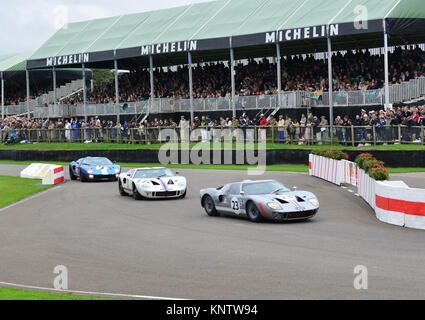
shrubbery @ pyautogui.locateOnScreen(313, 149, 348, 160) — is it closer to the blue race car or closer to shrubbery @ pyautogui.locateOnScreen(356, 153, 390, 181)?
shrubbery @ pyautogui.locateOnScreen(356, 153, 390, 181)

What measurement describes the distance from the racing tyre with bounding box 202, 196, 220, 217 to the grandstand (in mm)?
18786

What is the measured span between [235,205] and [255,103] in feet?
83.2

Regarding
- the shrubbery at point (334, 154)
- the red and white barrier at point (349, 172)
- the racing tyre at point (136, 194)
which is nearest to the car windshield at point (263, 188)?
the racing tyre at point (136, 194)

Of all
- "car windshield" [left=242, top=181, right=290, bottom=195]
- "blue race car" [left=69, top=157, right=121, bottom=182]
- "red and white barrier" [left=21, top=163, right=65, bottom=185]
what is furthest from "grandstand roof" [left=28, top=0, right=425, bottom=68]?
"car windshield" [left=242, top=181, right=290, bottom=195]

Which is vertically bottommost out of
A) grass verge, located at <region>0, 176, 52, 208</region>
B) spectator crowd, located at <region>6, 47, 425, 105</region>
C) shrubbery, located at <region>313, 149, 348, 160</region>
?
grass verge, located at <region>0, 176, 52, 208</region>

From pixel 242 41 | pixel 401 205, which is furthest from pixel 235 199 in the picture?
pixel 242 41

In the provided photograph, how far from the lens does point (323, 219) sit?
56.0 ft

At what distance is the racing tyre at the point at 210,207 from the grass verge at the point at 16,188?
314 inches

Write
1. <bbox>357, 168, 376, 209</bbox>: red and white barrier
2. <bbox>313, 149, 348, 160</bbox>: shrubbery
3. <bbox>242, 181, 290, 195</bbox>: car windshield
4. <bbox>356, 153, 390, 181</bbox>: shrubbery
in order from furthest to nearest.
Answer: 1. <bbox>313, 149, 348, 160</bbox>: shrubbery
2. <bbox>357, 168, 376, 209</bbox>: red and white barrier
3. <bbox>356, 153, 390, 181</bbox>: shrubbery
4. <bbox>242, 181, 290, 195</bbox>: car windshield

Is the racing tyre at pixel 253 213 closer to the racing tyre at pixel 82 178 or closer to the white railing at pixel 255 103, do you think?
the racing tyre at pixel 82 178

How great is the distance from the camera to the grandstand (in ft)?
120

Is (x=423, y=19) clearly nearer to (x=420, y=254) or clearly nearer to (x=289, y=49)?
(x=289, y=49)

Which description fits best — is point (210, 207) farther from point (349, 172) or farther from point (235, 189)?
point (349, 172)

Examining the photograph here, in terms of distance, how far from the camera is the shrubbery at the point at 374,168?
18.0m
